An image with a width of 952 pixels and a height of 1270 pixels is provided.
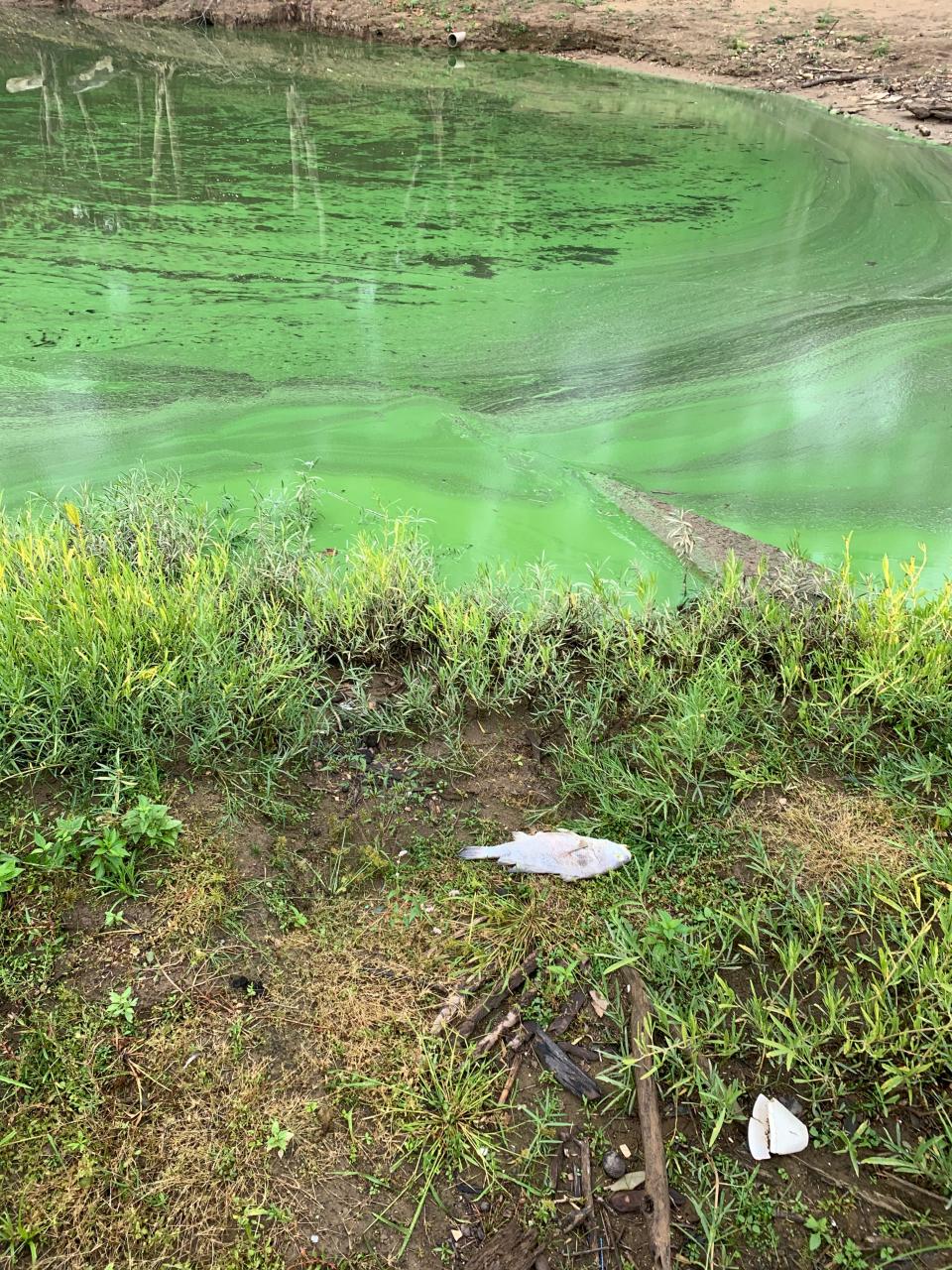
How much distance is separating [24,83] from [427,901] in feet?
23.6

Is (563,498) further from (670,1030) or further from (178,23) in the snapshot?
(178,23)

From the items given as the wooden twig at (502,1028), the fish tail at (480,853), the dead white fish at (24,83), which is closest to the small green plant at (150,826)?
the fish tail at (480,853)

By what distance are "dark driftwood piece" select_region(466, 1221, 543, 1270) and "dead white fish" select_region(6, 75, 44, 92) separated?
7268 millimetres

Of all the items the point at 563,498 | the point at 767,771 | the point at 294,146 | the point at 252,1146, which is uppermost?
the point at 294,146

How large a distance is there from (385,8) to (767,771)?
30.1 ft

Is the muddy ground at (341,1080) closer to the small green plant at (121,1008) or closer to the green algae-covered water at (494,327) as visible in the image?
the small green plant at (121,1008)

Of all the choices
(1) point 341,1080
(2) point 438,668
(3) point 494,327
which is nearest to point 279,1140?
(1) point 341,1080

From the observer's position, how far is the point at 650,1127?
922 mm

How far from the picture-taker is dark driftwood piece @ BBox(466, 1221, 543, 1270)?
83 centimetres

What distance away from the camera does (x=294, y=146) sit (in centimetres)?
478

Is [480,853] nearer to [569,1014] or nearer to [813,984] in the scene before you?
[569,1014]

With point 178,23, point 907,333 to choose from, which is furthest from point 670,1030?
point 178,23

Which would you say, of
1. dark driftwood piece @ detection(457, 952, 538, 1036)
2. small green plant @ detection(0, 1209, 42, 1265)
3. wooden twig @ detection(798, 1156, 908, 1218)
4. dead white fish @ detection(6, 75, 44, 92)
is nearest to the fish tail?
dark driftwood piece @ detection(457, 952, 538, 1036)

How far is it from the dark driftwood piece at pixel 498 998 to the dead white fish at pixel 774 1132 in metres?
0.30
